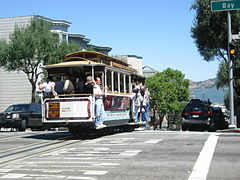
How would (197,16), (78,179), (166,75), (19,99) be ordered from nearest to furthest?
(78,179) < (197,16) < (19,99) < (166,75)

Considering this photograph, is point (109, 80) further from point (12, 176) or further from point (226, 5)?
point (12, 176)

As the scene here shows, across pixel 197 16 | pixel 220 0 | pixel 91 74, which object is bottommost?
pixel 91 74

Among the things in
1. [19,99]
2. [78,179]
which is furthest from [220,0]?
[19,99]

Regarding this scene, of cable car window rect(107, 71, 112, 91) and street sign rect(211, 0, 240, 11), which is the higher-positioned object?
street sign rect(211, 0, 240, 11)

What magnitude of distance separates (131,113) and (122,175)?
398 inches

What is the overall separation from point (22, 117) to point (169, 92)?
135ft

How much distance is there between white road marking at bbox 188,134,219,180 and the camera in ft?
25.2

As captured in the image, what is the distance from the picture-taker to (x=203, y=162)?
9.02 meters

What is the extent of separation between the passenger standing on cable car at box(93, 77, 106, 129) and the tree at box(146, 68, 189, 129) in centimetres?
4665

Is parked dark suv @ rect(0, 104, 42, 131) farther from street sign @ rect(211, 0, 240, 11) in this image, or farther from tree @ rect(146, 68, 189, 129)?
tree @ rect(146, 68, 189, 129)

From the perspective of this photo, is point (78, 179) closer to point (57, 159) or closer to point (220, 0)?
point (57, 159)

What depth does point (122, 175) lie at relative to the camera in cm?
788

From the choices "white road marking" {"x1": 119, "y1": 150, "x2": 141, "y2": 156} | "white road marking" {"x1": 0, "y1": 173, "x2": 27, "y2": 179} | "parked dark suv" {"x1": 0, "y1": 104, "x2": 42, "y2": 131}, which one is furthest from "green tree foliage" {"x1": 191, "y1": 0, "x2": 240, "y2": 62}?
"white road marking" {"x1": 0, "y1": 173, "x2": 27, "y2": 179}

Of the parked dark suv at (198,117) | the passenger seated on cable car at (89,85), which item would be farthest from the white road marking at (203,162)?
the parked dark suv at (198,117)
